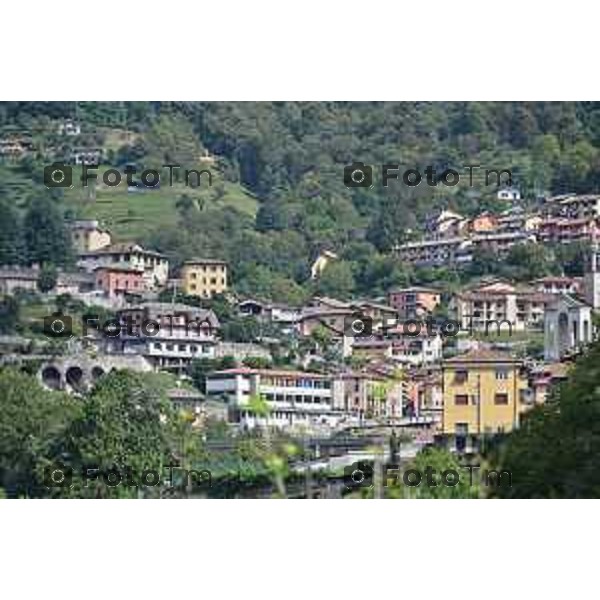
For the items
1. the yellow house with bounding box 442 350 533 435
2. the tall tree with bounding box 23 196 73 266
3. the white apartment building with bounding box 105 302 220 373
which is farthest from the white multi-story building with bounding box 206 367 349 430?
the tall tree with bounding box 23 196 73 266

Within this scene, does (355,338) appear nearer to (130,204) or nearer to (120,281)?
(120,281)

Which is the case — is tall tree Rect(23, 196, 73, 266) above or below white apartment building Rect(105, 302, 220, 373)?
above

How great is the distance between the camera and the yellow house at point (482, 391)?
43.5 ft

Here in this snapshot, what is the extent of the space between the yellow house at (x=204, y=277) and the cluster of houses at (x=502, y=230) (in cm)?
85

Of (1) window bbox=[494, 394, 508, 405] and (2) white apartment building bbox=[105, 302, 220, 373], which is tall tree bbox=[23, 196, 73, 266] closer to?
(2) white apartment building bbox=[105, 302, 220, 373]

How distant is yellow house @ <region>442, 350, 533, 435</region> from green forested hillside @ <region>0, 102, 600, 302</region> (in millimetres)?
453

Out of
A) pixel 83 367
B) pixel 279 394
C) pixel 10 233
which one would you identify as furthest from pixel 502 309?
pixel 10 233

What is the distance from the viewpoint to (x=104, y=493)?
13195 millimetres

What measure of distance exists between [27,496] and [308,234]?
1.86 meters

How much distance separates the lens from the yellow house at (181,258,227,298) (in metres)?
13.5

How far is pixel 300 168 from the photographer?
1380cm

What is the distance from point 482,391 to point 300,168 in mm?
1428

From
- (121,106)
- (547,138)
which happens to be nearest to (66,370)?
(121,106)
